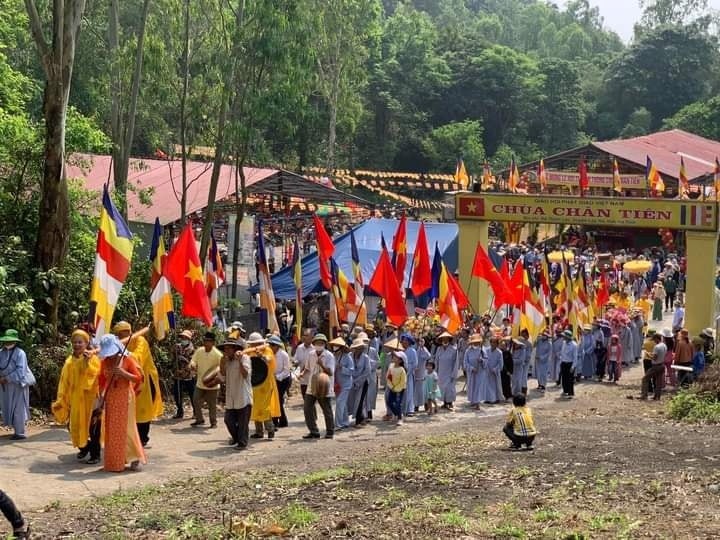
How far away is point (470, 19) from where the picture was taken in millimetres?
135375

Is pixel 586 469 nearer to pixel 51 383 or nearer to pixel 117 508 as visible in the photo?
pixel 117 508

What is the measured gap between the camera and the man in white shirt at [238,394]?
1322cm

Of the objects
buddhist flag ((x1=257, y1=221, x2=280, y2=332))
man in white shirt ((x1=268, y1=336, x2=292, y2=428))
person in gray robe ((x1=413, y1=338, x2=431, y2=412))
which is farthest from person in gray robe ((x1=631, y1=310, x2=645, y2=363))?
man in white shirt ((x1=268, y1=336, x2=292, y2=428))

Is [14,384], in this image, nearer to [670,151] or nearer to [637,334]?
[637,334]

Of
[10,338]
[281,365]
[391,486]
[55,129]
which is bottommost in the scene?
[391,486]

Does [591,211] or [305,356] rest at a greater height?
[591,211]

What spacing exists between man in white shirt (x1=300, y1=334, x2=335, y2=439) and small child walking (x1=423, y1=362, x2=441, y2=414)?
2984 mm

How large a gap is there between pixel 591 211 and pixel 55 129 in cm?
1567

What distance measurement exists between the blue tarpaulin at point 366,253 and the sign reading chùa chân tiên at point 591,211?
4.10ft

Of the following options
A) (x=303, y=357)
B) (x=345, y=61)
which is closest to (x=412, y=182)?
(x=345, y=61)

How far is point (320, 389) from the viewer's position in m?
14.2

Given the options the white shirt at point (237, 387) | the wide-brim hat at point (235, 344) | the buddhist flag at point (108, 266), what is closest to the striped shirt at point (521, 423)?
the white shirt at point (237, 387)

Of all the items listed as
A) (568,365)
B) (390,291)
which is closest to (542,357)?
(568,365)

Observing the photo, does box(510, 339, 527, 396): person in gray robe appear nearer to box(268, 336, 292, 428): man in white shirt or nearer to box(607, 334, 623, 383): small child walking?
box(607, 334, 623, 383): small child walking
